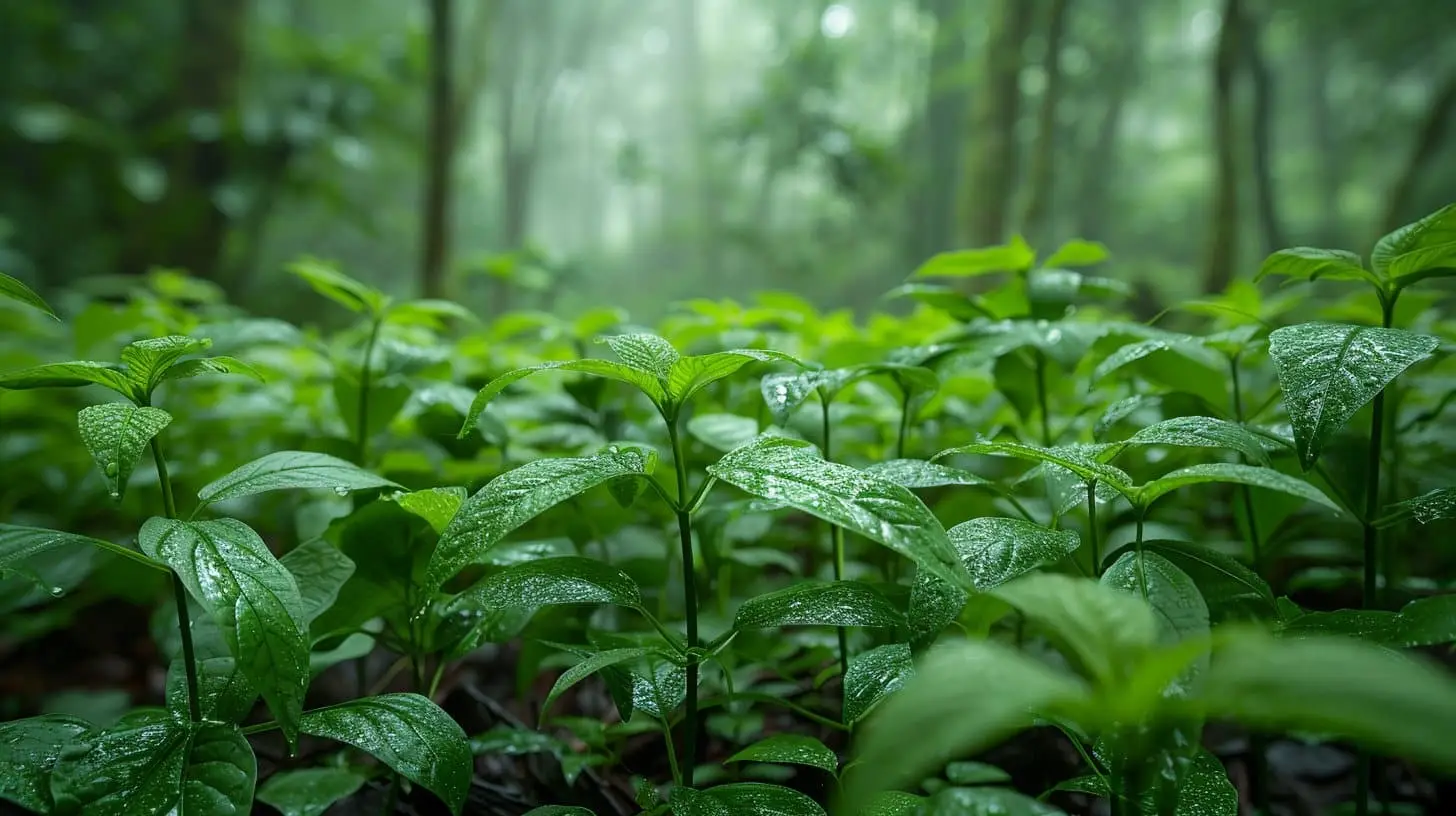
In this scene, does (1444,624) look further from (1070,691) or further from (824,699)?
(824,699)

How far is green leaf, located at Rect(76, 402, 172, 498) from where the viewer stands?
0.60m

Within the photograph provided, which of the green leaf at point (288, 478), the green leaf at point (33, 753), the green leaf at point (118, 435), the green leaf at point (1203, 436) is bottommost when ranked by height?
the green leaf at point (33, 753)

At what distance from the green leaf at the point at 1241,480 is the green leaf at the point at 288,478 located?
73 centimetres

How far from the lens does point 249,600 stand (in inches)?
23.9

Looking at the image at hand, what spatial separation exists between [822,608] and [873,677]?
0.28 ft

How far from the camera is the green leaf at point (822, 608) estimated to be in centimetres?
70

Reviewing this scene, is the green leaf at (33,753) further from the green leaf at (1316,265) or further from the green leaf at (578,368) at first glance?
the green leaf at (1316,265)

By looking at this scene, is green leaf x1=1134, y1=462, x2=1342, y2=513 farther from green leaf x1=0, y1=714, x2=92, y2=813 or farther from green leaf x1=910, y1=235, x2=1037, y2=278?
green leaf x1=0, y1=714, x2=92, y2=813

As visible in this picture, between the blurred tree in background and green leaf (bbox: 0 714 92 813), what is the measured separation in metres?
1.36

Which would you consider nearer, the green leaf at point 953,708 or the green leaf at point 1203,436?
the green leaf at point 953,708

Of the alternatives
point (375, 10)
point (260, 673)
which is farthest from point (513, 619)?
point (375, 10)

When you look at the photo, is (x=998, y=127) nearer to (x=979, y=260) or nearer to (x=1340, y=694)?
(x=979, y=260)

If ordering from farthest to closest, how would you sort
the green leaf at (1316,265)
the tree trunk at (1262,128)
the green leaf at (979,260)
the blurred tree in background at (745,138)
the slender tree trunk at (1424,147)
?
the slender tree trunk at (1424,147)
the tree trunk at (1262,128)
the blurred tree in background at (745,138)
the green leaf at (979,260)
the green leaf at (1316,265)

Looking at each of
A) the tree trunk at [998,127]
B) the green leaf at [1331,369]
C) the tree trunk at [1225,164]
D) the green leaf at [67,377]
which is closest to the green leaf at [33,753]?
the green leaf at [67,377]
